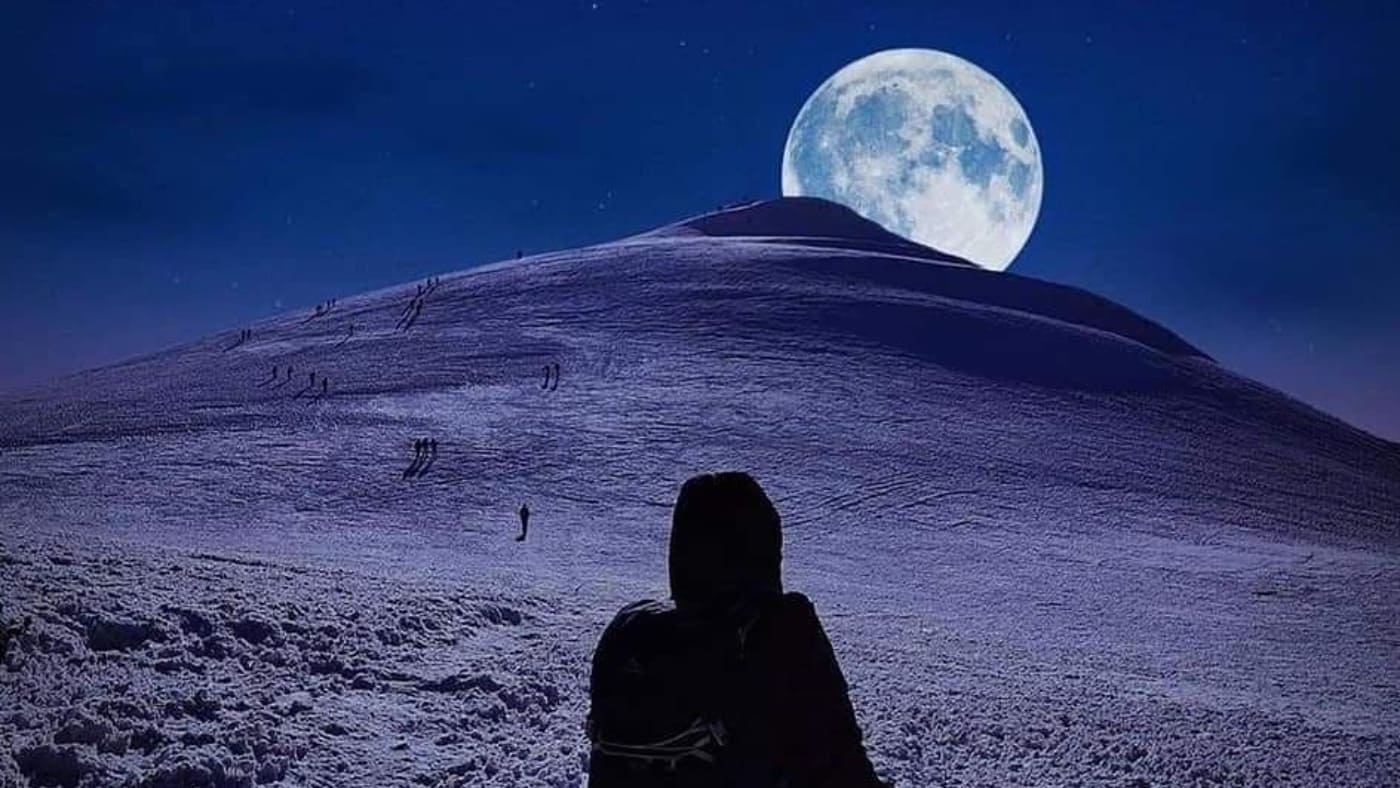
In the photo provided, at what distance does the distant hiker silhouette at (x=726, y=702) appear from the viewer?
273 cm

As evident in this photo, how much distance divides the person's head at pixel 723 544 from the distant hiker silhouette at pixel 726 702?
0.07ft

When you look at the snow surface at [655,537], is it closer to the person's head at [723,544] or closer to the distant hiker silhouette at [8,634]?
the distant hiker silhouette at [8,634]

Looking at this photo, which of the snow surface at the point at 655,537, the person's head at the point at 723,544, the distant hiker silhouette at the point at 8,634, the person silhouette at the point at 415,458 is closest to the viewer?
the person's head at the point at 723,544

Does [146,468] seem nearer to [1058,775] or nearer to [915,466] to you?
[915,466]

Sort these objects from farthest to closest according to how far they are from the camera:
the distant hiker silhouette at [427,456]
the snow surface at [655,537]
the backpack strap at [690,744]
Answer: the distant hiker silhouette at [427,456], the snow surface at [655,537], the backpack strap at [690,744]

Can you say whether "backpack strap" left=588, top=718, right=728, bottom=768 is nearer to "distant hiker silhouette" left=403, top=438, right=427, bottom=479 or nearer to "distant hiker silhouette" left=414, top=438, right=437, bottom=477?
"distant hiker silhouette" left=403, top=438, right=427, bottom=479

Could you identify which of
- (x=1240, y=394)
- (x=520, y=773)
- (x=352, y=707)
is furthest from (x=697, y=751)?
(x=1240, y=394)

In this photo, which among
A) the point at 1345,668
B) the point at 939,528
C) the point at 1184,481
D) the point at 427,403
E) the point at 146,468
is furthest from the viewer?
the point at 427,403

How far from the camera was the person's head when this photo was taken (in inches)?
115

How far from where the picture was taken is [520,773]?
8305mm

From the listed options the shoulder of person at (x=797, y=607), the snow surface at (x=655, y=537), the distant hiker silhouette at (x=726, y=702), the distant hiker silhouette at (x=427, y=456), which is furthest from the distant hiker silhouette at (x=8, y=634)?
the distant hiker silhouette at (x=427, y=456)

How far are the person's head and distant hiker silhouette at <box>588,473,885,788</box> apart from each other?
23 millimetres

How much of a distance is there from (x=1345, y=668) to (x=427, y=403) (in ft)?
94.6

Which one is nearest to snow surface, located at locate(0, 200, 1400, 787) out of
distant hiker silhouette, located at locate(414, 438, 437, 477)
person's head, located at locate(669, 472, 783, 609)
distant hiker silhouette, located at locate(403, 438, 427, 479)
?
distant hiker silhouette, located at locate(414, 438, 437, 477)
